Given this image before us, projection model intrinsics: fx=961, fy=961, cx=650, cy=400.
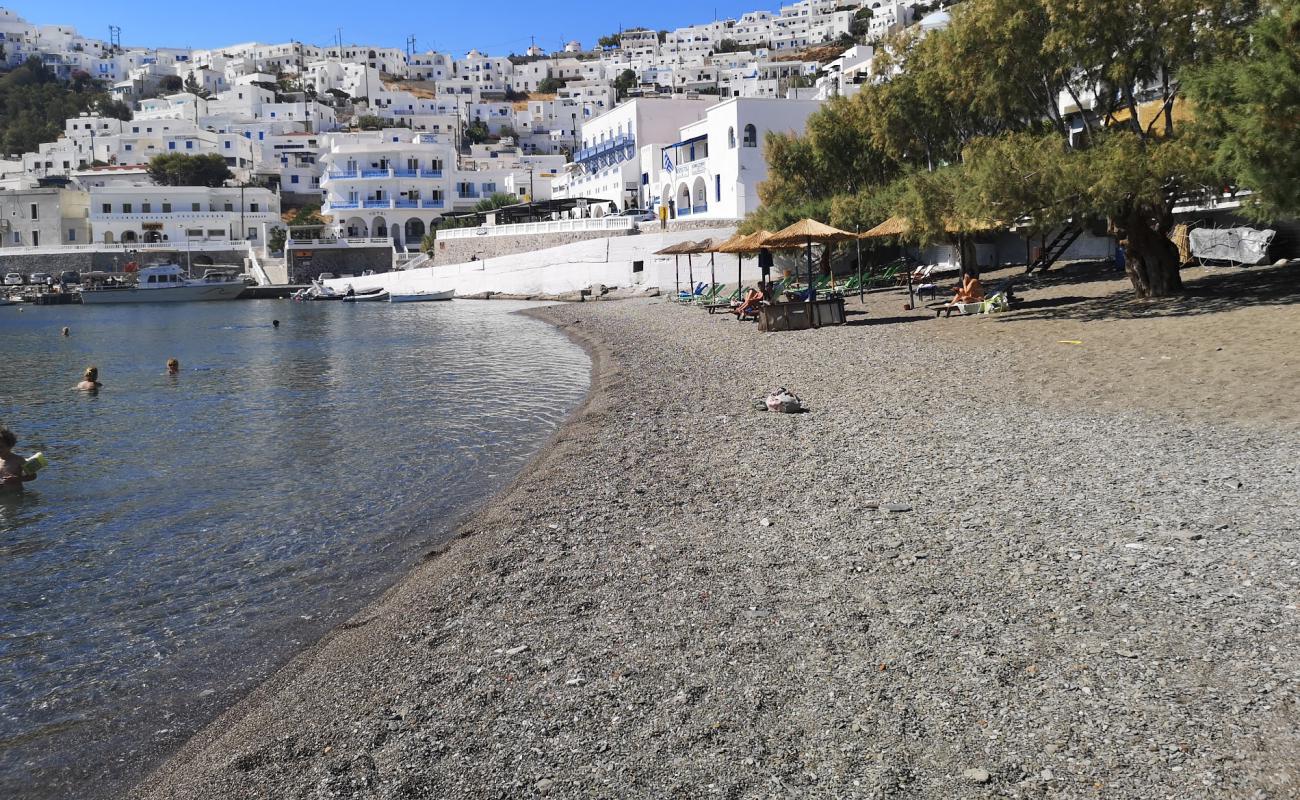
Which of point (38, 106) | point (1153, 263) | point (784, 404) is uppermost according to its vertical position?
point (38, 106)

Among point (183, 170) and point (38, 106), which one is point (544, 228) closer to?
point (183, 170)

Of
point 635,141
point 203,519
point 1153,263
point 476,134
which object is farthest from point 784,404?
point 476,134

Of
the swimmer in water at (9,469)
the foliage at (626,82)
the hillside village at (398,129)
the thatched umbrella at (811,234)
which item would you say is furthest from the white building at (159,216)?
the foliage at (626,82)

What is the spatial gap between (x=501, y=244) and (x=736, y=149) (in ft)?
59.8

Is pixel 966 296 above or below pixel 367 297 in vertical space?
below

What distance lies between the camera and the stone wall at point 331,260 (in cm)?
7631

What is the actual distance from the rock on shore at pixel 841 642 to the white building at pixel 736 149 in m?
40.1

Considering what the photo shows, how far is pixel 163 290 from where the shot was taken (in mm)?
70938

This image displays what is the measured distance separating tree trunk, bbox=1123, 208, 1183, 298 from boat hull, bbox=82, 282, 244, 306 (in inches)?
2604

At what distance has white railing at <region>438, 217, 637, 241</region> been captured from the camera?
167 ft

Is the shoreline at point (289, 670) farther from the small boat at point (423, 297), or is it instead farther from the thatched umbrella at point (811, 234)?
the small boat at point (423, 297)

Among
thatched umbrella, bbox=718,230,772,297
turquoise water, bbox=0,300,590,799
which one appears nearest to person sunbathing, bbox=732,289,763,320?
thatched umbrella, bbox=718,230,772,297

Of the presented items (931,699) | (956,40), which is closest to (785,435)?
(931,699)

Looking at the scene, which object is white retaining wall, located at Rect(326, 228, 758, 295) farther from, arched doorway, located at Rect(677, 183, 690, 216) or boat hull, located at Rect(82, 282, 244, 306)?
boat hull, located at Rect(82, 282, 244, 306)
